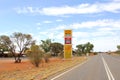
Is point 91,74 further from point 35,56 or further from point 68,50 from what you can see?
point 68,50

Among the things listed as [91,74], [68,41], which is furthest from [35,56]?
[68,41]

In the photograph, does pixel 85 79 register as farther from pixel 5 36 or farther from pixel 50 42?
pixel 50 42

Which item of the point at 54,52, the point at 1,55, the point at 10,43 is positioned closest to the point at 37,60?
the point at 10,43

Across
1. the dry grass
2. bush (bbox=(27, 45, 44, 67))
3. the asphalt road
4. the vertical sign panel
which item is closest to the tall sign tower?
the vertical sign panel

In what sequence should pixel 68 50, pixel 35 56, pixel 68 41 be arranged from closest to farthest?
1. pixel 35 56
2. pixel 68 41
3. pixel 68 50

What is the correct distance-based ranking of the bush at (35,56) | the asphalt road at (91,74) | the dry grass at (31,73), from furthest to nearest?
1. the bush at (35,56)
2. the dry grass at (31,73)
3. the asphalt road at (91,74)

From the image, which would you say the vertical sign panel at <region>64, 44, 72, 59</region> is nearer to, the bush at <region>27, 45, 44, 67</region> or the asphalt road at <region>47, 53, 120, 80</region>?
the bush at <region>27, 45, 44, 67</region>

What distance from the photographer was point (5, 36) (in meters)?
85.3

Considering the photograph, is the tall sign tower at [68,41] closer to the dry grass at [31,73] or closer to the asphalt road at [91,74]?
the dry grass at [31,73]

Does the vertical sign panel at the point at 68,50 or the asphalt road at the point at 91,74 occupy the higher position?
the vertical sign panel at the point at 68,50

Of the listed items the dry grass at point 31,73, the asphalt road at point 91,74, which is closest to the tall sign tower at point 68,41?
the dry grass at point 31,73

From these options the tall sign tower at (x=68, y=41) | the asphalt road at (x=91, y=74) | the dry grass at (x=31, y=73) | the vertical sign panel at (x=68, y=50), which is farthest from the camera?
the vertical sign panel at (x=68, y=50)

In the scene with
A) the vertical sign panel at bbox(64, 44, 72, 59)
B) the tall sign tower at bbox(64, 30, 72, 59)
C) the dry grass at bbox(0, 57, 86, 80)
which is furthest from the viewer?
the vertical sign panel at bbox(64, 44, 72, 59)

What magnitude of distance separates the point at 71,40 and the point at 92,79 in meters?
52.0
